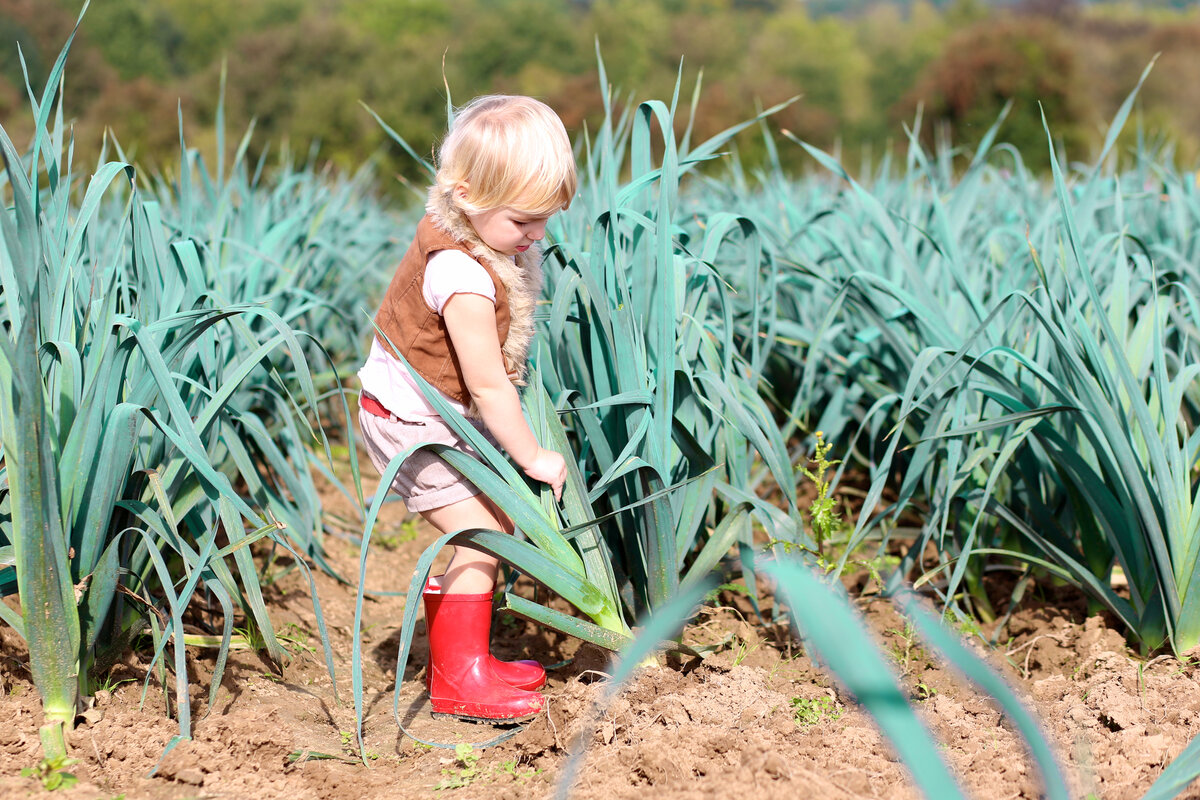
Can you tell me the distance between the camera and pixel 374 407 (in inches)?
56.2

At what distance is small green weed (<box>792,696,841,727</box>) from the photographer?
126 cm

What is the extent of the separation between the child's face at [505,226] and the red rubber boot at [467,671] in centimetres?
53

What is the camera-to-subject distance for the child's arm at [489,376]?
4.20 feet

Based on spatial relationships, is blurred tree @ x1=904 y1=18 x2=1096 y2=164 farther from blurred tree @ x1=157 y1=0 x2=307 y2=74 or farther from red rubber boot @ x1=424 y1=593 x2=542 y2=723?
blurred tree @ x1=157 y1=0 x2=307 y2=74

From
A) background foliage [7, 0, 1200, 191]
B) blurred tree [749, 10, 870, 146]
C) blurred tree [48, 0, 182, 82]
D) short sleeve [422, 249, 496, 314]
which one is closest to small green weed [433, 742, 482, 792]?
short sleeve [422, 249, 496, 314]

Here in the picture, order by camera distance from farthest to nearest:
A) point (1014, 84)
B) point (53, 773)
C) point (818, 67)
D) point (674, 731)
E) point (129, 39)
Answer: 1. point (818, 67)
2. point (129, 39)
3. point (1014, 84)
4. point (674, 731)
5. point (53, 773)

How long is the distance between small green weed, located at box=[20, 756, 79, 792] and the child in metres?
0.49

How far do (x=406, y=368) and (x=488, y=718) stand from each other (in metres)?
0.53

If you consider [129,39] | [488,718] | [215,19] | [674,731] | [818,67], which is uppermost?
[215,19]

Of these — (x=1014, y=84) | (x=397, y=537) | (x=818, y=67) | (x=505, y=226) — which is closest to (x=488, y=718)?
(x=505, y=226)

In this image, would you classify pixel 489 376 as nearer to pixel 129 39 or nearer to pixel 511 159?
pixel 511 159

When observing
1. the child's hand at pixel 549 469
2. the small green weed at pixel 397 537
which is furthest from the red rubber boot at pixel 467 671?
the small green weed at pixel 397 537

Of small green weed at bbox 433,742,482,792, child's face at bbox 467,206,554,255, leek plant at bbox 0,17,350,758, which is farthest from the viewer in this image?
child's face at bbox 467,206,554,255

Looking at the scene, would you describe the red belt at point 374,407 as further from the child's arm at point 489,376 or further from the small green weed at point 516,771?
the small green weed at point 516,771
